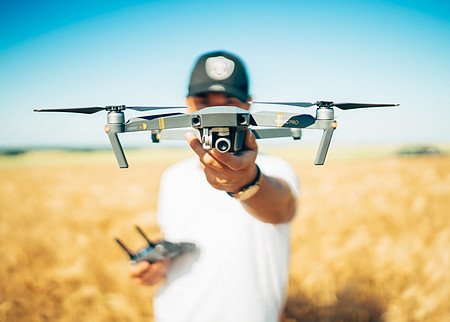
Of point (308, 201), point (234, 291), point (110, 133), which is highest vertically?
point (110, 133)

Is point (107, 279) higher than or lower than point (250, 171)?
lower

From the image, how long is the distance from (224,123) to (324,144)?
433 millimetres

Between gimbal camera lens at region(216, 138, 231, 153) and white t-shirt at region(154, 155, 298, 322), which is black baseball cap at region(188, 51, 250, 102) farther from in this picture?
gimbal camera lens at region(216, 138, 231, 153)

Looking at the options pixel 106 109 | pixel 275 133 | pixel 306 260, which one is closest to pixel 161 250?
pixel 106 109

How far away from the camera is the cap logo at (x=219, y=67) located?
2.11m

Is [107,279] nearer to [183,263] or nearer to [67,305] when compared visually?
[67,305]

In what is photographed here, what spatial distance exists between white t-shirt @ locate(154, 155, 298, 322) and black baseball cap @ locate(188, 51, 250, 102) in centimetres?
81

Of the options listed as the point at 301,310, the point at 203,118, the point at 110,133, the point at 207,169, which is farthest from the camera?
the point at 301,310

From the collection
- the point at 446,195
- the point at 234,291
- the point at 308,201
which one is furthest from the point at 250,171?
the point at 446,195

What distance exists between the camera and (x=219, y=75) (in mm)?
2139

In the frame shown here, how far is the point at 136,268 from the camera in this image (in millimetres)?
2686

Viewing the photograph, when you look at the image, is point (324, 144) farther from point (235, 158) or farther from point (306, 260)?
point (306, 260)

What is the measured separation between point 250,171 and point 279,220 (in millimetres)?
843

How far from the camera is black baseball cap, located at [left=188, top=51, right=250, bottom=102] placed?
2131 mm
